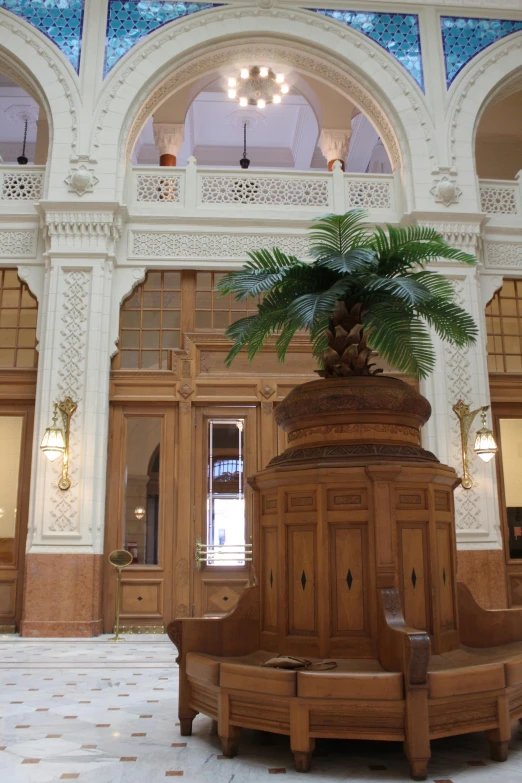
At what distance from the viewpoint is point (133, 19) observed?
33.4 feet

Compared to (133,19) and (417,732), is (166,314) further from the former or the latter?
(417,732)

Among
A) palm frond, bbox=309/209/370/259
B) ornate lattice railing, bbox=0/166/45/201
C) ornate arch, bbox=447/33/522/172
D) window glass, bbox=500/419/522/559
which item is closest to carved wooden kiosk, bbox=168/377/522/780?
palm frond, bbox=309/209/370/259

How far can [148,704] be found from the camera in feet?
15.2

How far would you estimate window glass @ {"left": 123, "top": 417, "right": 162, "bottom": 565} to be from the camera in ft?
29.6

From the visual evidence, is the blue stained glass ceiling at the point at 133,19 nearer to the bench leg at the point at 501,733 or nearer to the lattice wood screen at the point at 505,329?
the lattice wood screen at the point at 505,329

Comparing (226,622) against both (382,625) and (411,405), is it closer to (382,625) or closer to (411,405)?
(382,625)

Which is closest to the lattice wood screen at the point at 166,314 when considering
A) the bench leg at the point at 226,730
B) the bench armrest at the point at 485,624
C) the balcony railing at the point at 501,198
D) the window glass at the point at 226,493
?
the window glass at the point at 226,493

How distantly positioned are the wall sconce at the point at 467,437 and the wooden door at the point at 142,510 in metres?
3.76

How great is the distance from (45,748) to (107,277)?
6755mm

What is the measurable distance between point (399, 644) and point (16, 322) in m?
7.88

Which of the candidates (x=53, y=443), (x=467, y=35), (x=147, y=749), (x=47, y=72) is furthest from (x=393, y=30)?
(x=147, y=749)

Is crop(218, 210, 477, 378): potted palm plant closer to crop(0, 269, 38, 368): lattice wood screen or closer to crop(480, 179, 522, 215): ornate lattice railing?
crop(0, 269, 38, 368): lattice wood screen

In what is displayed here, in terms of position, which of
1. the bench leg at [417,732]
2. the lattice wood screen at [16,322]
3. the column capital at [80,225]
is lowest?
the bench leg at [417,732]

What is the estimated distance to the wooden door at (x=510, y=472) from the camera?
9.65 m
